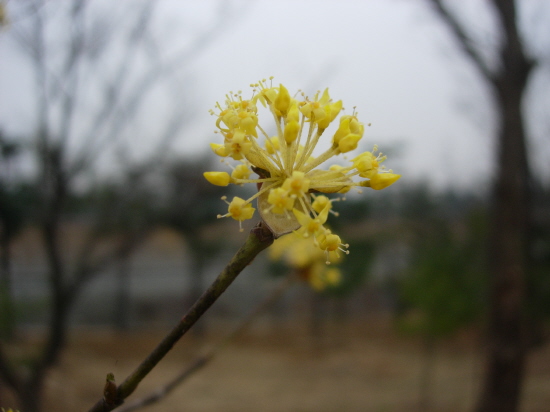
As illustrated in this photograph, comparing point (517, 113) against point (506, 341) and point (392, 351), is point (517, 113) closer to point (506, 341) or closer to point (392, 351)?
point (506, 341)

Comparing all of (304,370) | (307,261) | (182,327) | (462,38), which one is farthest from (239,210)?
Answer: (304,370)

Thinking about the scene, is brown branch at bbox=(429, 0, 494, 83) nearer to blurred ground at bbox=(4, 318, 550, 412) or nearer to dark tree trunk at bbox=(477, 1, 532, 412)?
dark tree trunk at bbox=(477, 1, 532, 412)

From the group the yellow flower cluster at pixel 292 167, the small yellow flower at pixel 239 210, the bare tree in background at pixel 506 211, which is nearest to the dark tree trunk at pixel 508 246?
the bare tree in background at pixel 506 211

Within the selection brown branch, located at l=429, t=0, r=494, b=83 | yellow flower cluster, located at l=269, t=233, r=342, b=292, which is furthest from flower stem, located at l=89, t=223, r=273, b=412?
brown branch, located at l=429, t=0, r=494, b=83

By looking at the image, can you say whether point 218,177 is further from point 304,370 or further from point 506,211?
point 304,370

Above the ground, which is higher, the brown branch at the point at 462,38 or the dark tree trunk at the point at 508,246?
the brown branch at the point at 462,38

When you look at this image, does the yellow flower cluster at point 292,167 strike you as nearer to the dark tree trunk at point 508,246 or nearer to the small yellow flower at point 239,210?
the small yellow flower at point 239,210
